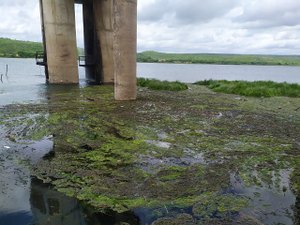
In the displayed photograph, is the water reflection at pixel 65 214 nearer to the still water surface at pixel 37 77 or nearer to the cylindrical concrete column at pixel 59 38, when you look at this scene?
the still water surface at pixel 37 77

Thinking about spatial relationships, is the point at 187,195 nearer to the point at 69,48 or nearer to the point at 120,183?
the point at 120,183

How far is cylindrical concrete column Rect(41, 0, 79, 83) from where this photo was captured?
2400cm

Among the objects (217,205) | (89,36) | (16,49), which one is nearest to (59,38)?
(89,36)

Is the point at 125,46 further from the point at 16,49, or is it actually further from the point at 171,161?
the point at 16,49

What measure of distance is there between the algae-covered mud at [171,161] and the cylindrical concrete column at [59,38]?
11293 millimetres

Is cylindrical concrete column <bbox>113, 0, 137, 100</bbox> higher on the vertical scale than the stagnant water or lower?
higher

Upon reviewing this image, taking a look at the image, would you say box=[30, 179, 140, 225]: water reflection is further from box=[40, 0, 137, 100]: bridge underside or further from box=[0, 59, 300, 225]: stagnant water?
box=[40, 0, 137, 100]: bridge underside

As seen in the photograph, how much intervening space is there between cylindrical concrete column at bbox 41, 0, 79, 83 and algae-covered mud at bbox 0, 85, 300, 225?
11.3 m

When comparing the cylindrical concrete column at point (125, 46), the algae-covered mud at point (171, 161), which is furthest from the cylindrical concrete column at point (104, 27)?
the algae-covered mud at point (171, 161)

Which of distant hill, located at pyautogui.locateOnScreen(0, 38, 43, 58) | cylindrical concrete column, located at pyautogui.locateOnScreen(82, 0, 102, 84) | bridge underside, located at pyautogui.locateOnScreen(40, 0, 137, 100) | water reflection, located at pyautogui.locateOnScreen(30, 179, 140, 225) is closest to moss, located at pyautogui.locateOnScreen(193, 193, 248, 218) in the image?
water reflection, located at pyautogui.locateOnScreen(30, 179, 140, 225)

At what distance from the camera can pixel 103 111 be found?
44.5 ft

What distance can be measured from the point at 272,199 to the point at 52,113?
32.3 feet

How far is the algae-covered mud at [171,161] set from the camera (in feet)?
16.8

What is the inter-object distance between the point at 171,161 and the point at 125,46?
9565 millimetres
